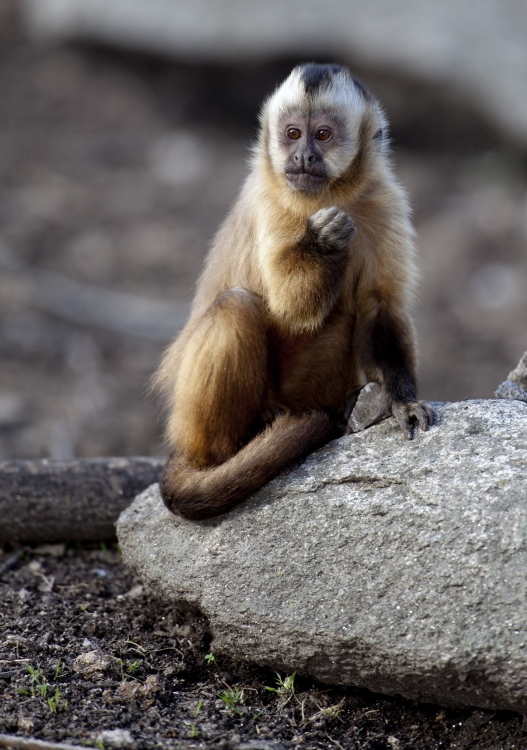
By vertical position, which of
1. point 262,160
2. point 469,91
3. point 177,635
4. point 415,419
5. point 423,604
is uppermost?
point 469,91

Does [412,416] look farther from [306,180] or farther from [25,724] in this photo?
[25,724]

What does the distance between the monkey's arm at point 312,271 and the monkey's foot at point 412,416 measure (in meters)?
0.59

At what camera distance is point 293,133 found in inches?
174

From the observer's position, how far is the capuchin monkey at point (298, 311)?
13.1 feet

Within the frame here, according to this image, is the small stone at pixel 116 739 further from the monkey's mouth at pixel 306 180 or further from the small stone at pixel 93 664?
the monkey's mouth at pixel 306 180

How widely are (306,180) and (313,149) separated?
0.52 feet

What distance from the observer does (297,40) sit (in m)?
12.6

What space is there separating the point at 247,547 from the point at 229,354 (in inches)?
35.1

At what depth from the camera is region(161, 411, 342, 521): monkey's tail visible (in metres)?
3.85

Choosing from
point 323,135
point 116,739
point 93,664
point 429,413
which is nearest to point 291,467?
point 429,413

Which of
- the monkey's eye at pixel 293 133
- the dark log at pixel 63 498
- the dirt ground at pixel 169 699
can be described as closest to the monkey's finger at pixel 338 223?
the monkey's eye at pixel 293 133

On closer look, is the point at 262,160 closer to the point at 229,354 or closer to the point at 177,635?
the point at 229,354

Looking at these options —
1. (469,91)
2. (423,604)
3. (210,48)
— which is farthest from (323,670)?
(210,48)

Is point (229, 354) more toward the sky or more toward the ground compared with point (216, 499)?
more toward the sky
